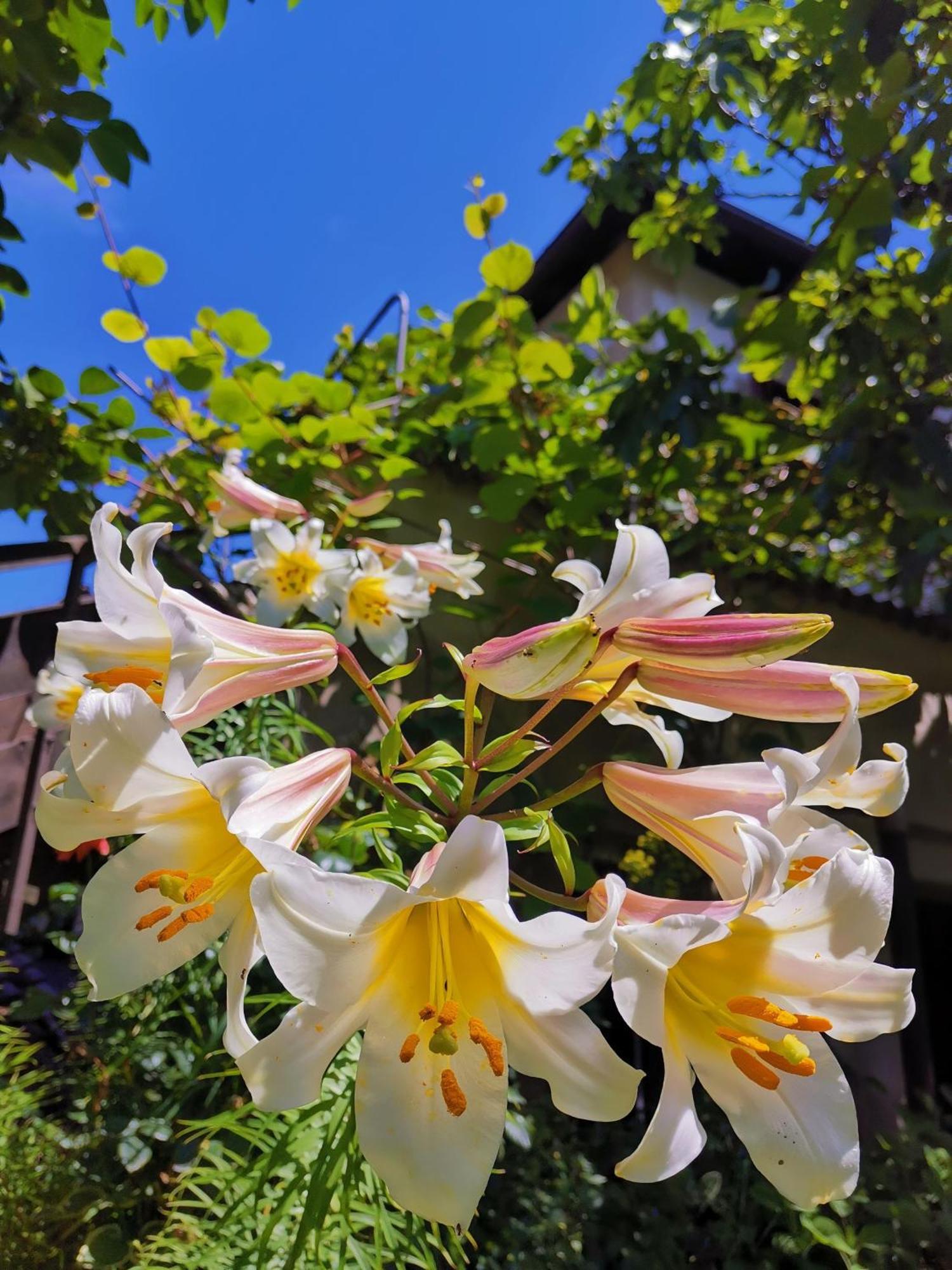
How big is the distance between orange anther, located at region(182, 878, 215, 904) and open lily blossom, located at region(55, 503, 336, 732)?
13 cm

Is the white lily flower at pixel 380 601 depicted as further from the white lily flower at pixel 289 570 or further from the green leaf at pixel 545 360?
the green leaf at pixel 545 360

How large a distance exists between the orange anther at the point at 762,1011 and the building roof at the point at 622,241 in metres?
5.96

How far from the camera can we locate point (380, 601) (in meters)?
1.72

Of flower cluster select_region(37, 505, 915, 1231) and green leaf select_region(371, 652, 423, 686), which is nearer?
flower cluster select_region(37, 505, 915, 1231)

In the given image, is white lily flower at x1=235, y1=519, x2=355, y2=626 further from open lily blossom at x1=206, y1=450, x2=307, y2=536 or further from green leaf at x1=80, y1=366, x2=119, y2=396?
green leaf at x1=80, y1=366, x2=119, y2=396

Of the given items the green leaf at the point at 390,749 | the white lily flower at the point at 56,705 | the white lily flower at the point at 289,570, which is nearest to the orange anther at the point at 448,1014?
the green leaf at the point at 390,749

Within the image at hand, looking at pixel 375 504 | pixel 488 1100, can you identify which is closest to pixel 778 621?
pixel 488 1100

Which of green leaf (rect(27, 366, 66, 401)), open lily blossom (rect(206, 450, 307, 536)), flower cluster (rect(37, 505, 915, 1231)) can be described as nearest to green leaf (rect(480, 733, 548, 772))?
flower cluster (rect(37, 505, 915, 1231))

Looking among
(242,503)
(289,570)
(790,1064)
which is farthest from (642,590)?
(242,503)

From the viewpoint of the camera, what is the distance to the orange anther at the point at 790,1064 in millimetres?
613

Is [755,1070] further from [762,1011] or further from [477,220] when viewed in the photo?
[477,220]

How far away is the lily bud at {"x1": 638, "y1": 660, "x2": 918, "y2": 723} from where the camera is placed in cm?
71

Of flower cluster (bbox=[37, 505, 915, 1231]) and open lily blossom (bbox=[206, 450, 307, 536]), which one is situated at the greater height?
open lily blossom (bbox=[206, 450, 307, 536])

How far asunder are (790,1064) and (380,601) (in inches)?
49.6
